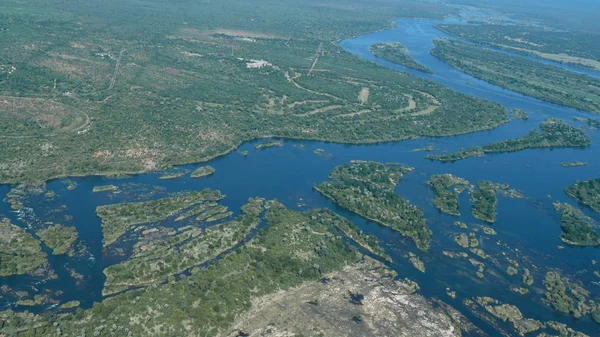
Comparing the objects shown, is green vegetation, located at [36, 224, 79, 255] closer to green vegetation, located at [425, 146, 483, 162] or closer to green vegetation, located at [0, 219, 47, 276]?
green vegetation, located at [0, 219, 47, 276]

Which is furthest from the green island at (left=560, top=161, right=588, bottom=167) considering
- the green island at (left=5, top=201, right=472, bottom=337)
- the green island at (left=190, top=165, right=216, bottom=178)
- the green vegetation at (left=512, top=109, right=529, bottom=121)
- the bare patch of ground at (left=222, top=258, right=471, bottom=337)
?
the green island at (left=190, top=165, right=216, bottom=178)

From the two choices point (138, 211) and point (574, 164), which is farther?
point (574, 164)

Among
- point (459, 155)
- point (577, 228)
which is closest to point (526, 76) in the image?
point (459, 155)

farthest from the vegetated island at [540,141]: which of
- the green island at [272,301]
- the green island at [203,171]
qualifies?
the green island at [272,301]

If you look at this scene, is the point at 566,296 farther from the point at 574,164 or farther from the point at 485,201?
the point at 574,164

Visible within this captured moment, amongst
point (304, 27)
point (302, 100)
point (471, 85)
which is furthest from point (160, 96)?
point (304, 27)

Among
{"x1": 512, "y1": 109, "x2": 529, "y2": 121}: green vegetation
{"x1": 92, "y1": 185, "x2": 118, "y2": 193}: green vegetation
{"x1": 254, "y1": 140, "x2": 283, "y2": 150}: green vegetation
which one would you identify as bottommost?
{"x1": 512, "y1": 109, "x2": 529, "y2": 121}: green vegetation
